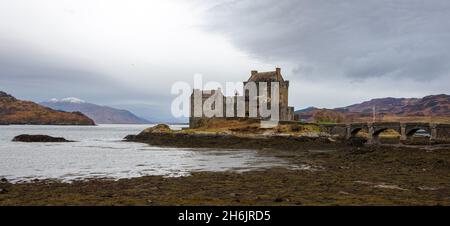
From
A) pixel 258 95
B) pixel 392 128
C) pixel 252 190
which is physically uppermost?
pixel 258 95

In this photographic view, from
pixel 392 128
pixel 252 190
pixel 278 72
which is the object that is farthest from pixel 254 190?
pixel 278 72

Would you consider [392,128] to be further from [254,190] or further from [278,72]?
[254,190]

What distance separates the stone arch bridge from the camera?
52250mm

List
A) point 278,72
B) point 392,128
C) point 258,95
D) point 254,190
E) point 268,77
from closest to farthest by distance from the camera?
point 254,190 < point 392,128 < point 258,95 < point 278,72 < point 268,77

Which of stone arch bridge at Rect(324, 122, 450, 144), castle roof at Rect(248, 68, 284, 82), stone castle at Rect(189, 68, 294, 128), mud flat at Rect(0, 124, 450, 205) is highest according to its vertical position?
castle roof at Rect(248, 68, 284, 82)

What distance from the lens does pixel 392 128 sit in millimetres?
63281

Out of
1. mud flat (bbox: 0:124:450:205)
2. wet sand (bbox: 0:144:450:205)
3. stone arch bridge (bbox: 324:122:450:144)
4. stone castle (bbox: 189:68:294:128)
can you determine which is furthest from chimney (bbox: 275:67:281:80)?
wet sand (bbox: 0:144:450:205)

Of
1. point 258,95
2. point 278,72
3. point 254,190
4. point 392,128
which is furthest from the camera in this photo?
point 278,72

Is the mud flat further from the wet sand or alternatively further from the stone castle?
the stone castle

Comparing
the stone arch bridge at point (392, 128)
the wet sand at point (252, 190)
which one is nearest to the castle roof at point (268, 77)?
the stone arch bridge at point (392, 128)

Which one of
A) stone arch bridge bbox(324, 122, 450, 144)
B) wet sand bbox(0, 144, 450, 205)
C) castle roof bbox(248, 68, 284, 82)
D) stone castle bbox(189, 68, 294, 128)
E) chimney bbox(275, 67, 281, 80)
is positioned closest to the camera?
wet sand bbox(0, 144, 450, 205)

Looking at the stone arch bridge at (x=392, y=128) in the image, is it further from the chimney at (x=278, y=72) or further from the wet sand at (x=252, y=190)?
the wet sand at (x=252, y=190)

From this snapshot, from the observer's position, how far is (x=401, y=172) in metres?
24.9

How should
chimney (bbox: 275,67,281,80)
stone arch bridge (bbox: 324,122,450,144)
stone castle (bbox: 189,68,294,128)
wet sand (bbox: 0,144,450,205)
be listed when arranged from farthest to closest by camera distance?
chimney (bbox: 275,67,281,80) < stone castle (bbox: 189,68,294,128) < stone arch bridge (bbox: 324,122,450,144) < wet sand (bbox: 0,144,450,205)
